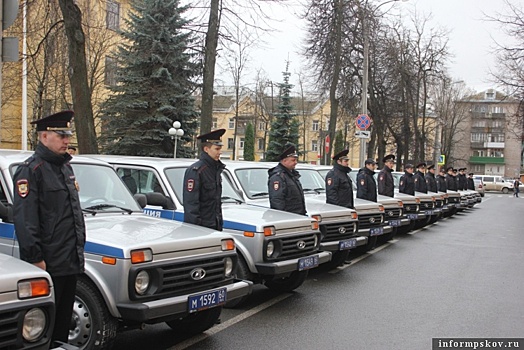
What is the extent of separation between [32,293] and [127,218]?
242 cm

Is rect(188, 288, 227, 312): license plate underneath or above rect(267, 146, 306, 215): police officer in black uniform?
underneath

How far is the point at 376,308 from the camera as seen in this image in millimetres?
7855

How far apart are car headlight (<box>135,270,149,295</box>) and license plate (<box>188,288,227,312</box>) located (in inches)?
17.0

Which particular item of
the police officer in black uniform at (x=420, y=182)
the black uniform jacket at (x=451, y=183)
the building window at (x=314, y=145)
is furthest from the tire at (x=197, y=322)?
the building window at (x=314, y=145)

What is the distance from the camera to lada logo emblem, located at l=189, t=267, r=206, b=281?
5.50 m

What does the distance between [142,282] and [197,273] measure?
586mm

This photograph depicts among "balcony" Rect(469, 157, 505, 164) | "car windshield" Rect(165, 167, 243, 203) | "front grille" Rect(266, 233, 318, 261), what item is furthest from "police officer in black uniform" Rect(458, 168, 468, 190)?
"balcony" Rect(469, 157, 505, 164)

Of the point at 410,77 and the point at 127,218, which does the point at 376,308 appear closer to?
the point at 127,218

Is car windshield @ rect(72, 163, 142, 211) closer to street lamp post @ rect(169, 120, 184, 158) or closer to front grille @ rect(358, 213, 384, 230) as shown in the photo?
front grille @ rect(358, 213, 384, 230)

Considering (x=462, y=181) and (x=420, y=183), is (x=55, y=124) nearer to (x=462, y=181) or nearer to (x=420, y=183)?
(x=420, y=183)

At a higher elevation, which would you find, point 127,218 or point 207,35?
point 207,35

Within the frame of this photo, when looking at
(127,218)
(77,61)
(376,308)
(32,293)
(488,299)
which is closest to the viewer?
(32,293)

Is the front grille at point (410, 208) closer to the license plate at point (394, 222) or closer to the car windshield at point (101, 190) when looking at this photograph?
the license plate at point (394, 222)

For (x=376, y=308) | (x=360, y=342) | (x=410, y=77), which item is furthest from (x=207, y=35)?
(x=410, y=77)
